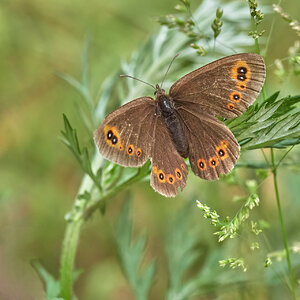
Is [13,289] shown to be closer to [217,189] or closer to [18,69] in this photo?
[217,189]

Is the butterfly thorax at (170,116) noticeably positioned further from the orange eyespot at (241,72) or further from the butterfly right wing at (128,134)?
the orange eyespot at (241,72)

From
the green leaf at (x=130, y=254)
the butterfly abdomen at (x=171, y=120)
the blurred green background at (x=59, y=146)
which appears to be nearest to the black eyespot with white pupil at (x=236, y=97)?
the butterfly abdomen at (x=171, y=120)

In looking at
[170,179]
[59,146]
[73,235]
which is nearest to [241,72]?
[170,179]

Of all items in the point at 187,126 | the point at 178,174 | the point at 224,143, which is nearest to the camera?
the point at 224,143

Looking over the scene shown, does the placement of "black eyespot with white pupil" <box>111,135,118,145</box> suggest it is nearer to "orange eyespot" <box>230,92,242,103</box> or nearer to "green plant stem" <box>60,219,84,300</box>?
"green plant stem" <box>60,219,84,300</box>

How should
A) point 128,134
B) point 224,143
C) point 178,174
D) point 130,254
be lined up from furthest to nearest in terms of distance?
point 130,254, point 128,134, point 178,174, point 224,143

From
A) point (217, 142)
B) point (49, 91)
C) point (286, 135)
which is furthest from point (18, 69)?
point (286, 135)

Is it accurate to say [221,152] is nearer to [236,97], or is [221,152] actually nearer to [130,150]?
[236,97]
